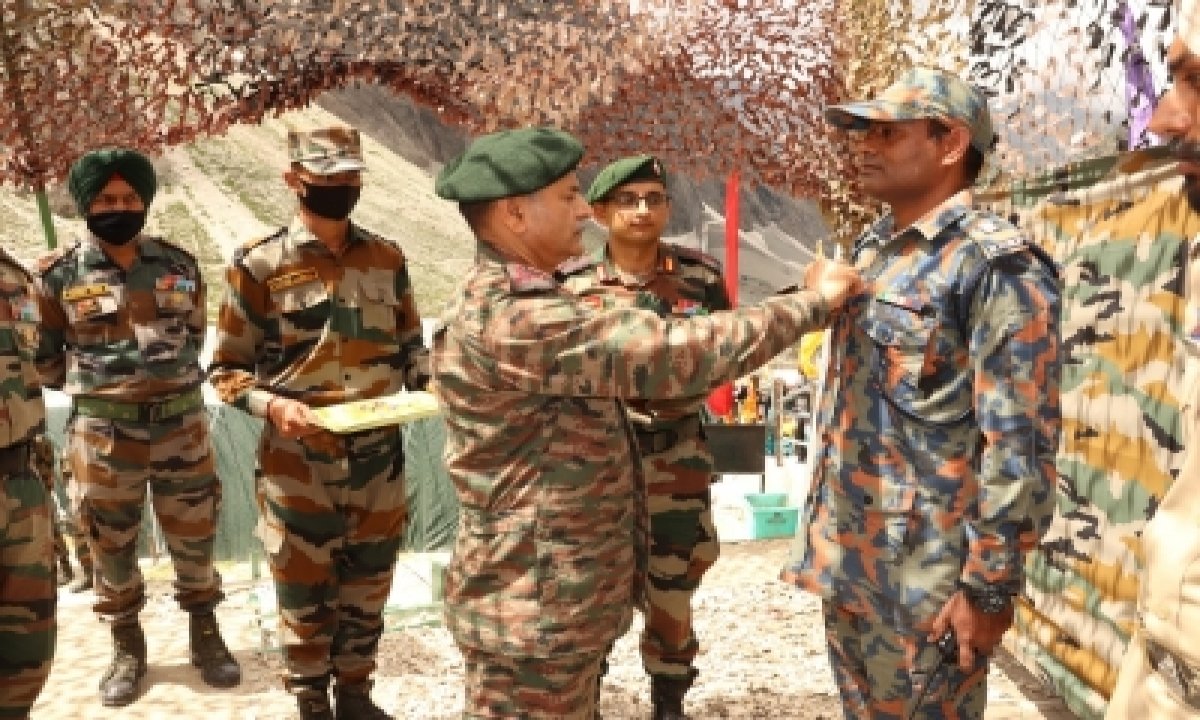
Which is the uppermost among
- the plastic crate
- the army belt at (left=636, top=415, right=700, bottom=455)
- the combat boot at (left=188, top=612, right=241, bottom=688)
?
the army belt at (left=636, top=415, right=700, bottom=455)

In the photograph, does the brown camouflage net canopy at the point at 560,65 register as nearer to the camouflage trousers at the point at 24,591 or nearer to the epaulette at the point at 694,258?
the epaulette at the point at 694,258

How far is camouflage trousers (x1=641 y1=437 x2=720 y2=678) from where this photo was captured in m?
3.77

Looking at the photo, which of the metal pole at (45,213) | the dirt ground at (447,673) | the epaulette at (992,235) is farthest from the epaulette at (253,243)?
the metal pole at (45,213)

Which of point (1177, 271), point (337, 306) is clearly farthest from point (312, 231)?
point (1177, 271)

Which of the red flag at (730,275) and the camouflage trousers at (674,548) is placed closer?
the camouflage trousers at (674,548)

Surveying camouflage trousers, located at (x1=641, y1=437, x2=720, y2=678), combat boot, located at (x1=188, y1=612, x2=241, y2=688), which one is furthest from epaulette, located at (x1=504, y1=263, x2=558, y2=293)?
combat boot, located at (x1=188, y1=612, x2=241, y2=688)

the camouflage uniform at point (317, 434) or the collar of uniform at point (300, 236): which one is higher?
the collar of uniform at point (300, 236)

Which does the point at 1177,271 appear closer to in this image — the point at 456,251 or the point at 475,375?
the point at 475,375

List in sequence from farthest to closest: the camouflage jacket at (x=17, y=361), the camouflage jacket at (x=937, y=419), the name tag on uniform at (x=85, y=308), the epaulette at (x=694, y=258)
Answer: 1. the name tag on uniform at (x=85, y=308)
2. the epaulette at (x=694, y=258)
3. the camouflage jacket at (x=17, y=361)
4. the camouflage jacket at (x=937, y=419)

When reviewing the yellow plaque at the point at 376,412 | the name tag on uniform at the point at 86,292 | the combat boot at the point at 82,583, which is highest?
the name tag on uniform at the point at 86,292

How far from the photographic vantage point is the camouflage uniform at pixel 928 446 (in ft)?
6.82

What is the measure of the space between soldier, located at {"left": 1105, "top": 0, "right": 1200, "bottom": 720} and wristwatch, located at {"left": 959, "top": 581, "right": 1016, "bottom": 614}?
52 centimetres

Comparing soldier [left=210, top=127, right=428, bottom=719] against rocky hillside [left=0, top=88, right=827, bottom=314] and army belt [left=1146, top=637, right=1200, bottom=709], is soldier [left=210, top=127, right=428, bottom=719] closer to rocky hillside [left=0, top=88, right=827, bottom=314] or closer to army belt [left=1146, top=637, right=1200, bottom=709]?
army belt [left=1146, top=637, right=1200, bottom=709]

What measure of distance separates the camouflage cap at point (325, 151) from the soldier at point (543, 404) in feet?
4.17
